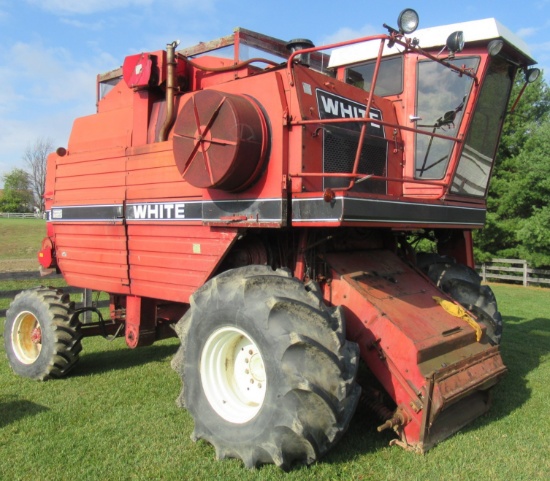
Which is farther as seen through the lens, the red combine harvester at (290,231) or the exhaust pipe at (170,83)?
the exhaust pipe at (170,83)

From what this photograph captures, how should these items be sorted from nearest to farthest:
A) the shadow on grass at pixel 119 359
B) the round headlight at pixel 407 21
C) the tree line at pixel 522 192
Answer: the round headlight at pixel 407 21 → the shadow on grass at pixel 119 359 → the tree line at pixel 522 192

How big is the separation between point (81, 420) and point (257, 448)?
77.1 inches

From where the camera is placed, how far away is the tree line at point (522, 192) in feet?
68.1

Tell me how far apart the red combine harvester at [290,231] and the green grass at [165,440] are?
18 cm

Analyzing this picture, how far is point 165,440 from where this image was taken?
4.23 metres

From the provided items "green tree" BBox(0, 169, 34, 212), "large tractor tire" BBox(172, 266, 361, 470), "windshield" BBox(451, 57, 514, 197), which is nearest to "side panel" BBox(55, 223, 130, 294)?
"large tractor tire" BBox(172, 266, 361, 470)

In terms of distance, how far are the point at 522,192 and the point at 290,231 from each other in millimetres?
19957

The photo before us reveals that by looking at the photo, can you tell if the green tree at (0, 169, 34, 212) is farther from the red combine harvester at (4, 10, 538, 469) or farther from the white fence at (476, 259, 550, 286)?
the red combine harvester at (4, 10, 538, 469)

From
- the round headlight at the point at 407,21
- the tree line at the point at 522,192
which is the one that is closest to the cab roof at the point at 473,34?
the round headlight at the point at 407,21

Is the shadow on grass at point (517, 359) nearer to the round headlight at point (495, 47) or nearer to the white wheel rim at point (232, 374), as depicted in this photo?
the white wheel rim at point (232, 374)

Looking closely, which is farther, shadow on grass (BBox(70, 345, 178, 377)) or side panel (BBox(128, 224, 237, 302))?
shadow on grass (BBox(70, 345, 178, 377))

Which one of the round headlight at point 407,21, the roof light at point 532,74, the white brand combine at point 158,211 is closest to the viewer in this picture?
the round headlight at point 407,21

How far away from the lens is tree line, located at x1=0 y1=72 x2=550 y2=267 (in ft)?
68.1

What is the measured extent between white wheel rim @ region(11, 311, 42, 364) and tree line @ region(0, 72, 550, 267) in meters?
18.2
